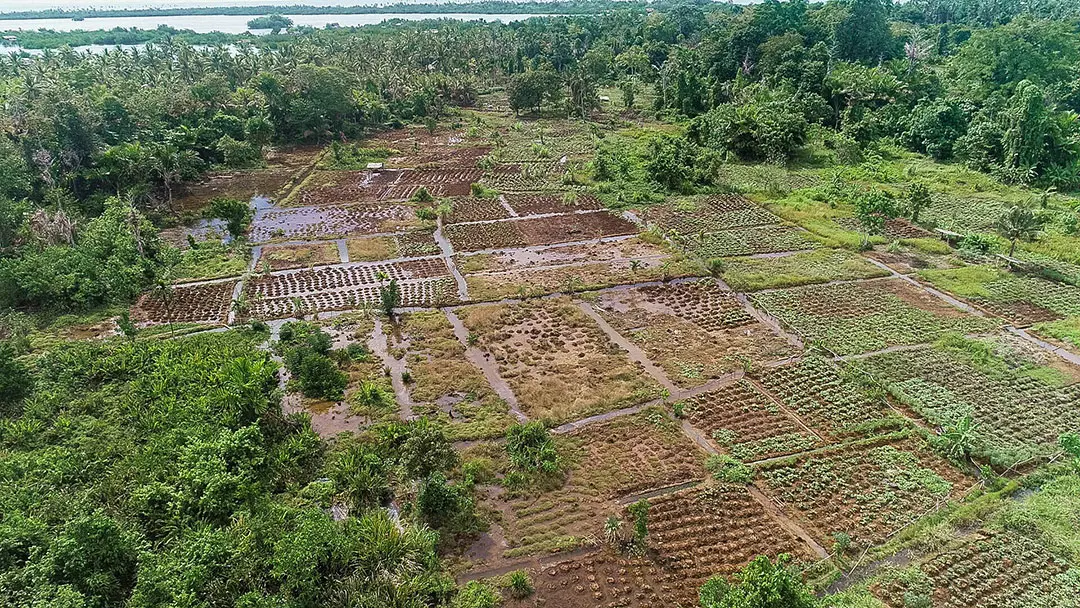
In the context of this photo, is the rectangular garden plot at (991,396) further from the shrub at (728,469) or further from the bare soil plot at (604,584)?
the bare soil plot at (604,584)

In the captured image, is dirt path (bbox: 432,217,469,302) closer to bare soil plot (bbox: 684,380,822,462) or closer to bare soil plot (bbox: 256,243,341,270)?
bare soil plot (bbox: 256,243,341,270)

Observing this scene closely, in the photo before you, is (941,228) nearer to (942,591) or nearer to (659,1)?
(942,591)

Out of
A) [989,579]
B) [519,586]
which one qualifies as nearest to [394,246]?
[519,586]

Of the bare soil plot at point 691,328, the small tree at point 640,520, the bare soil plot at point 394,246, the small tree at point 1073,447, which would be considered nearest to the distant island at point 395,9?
the bare soil plot at point 394,246

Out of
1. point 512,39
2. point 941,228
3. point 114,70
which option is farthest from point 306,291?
point 512,39

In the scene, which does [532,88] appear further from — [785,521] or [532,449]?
[785,521]

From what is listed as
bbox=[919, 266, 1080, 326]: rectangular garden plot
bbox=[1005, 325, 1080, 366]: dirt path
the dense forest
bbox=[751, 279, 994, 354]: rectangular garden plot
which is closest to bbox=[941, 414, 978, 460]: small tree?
bbox=[751, 279, 994, 354]: rectangular garden plot
